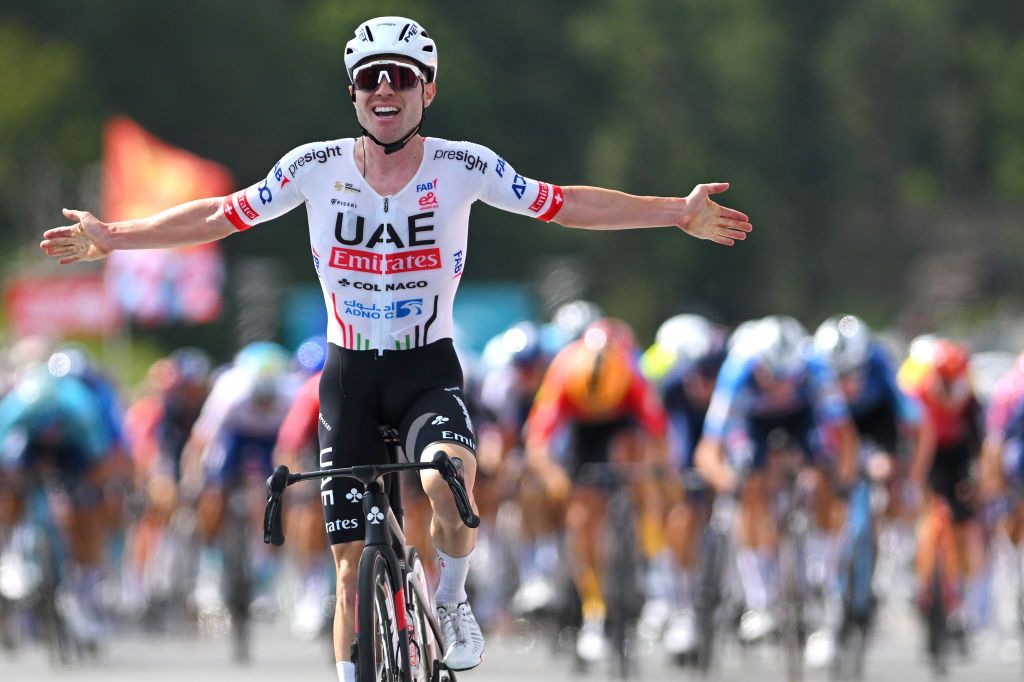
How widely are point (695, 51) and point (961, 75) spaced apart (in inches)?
466

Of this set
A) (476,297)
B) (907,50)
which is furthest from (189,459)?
(907,50)

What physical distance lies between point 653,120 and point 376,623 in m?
81.1

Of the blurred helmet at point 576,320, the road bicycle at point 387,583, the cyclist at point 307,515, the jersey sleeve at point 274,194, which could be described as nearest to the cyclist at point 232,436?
the cyclist at point 307,515

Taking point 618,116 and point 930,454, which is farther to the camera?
point 618,116

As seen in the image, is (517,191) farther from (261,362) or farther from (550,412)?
(261,362)

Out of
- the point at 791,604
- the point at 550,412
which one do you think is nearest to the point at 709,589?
the point at 791,604

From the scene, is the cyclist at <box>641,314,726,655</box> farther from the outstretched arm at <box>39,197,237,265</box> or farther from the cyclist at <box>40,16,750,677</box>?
the outstretched arm at <box>39,197,237,265</box>

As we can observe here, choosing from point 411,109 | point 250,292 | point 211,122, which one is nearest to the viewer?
point 411,109

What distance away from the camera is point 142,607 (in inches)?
733

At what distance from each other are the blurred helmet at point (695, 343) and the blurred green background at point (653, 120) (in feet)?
153

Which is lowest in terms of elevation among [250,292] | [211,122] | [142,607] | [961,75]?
[142,607]

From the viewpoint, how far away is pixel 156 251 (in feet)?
108

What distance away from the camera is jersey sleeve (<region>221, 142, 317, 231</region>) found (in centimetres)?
790

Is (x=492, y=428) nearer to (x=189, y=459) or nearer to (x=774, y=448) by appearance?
(x=189, y=459)
